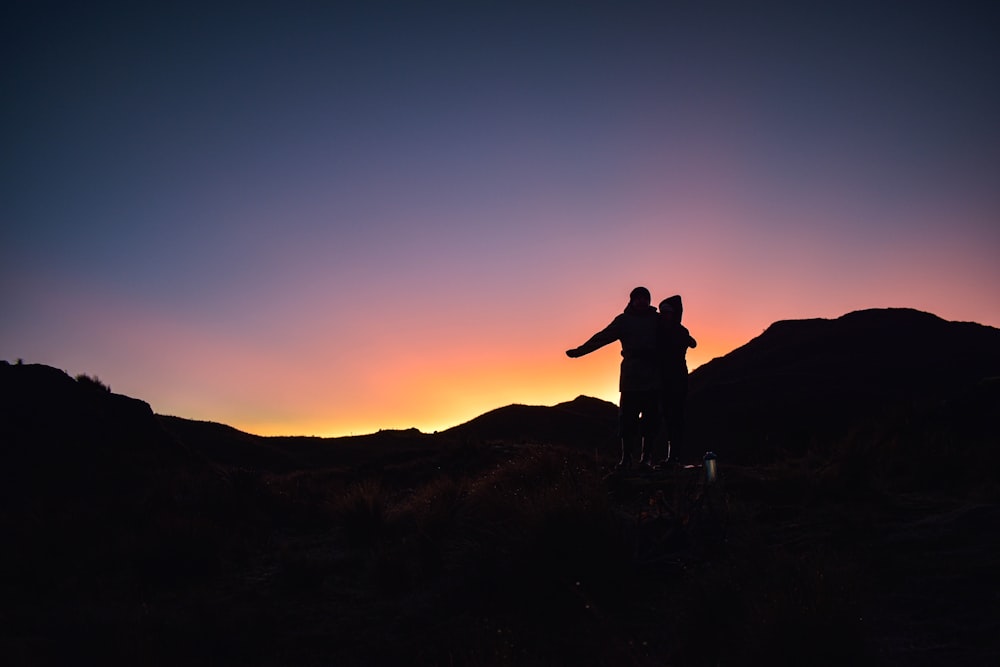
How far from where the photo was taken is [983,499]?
Result: 6605mm

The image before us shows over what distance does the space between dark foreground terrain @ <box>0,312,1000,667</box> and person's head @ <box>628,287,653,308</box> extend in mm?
2506

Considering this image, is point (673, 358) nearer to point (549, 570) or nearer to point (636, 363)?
point (636, 363)

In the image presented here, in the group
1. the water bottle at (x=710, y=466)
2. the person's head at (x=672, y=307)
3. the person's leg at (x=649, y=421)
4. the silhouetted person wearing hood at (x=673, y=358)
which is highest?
the person's head at (x=672, y=307)

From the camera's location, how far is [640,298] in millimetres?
9820

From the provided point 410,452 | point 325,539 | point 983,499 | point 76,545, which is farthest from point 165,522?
point 410,452

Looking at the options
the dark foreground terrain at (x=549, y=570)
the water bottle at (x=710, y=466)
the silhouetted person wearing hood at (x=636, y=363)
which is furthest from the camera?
the silhouetted person wearing hood at (x=636, y=363)

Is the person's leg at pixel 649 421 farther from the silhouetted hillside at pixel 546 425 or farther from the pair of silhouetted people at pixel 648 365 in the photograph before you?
the silhouetted hillside at pixel 546 425

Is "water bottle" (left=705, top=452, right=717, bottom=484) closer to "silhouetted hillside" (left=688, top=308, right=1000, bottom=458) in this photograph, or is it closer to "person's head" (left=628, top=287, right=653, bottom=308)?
"person's head" (left=628, top=287, right=653, bottom=308)

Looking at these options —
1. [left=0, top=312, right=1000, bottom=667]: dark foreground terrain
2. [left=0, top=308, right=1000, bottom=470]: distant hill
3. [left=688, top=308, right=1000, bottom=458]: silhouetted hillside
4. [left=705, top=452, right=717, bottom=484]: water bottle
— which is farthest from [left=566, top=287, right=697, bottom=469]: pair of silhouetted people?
[left=688, top=308, right=1000, bottom=458]: silhouetted hillside

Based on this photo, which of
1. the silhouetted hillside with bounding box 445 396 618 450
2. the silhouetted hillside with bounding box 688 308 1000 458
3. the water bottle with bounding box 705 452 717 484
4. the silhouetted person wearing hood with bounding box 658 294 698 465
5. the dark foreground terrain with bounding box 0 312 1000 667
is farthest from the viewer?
the silhouetted hillside with bounding box 445 396 618 450

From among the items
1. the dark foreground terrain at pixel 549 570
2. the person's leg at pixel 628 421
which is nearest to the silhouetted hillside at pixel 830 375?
the person's leg at pixel 628 421

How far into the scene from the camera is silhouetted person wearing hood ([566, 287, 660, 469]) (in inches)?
378

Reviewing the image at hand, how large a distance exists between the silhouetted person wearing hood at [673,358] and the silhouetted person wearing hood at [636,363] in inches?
6.8

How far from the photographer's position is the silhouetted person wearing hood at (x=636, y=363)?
9.60 meters
